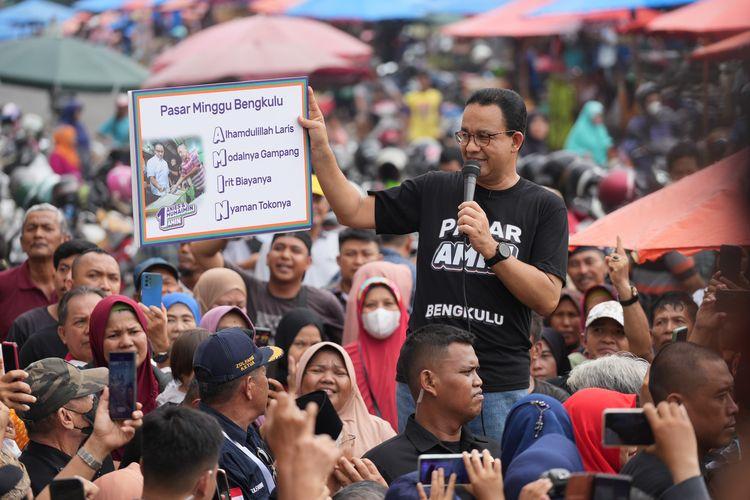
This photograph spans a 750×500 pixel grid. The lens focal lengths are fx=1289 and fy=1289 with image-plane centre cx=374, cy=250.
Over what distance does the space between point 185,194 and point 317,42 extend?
1414cm

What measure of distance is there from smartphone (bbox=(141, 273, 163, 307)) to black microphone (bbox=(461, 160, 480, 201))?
224 cm

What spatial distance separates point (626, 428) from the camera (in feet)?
12.7

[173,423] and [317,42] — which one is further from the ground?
[317,42]

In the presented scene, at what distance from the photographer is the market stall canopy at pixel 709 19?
1291 cm

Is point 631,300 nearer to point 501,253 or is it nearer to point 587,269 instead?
point 501,253

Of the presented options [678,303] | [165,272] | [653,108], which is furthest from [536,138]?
[678,303]

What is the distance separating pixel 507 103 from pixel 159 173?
5.07ft

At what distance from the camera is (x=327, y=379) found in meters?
6.52

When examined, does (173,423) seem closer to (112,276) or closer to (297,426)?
(297,426)

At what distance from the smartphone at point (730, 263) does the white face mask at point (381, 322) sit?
85.3 inches

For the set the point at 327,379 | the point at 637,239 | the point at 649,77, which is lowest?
the point at 327,379

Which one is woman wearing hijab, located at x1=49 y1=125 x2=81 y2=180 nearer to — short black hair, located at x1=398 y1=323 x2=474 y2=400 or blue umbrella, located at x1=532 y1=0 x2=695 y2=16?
blue umbrella, located at x1=532 y1=0 x2=695 y2=16

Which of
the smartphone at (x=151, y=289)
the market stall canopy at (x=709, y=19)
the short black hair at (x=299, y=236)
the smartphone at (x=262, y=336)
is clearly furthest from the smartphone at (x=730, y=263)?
the market stall canopy at (x=709, y=19)

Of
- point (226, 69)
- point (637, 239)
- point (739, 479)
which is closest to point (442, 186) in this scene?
point (637, 239)
